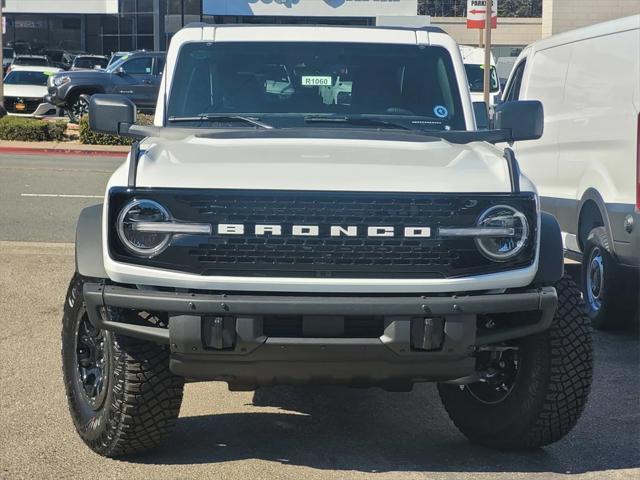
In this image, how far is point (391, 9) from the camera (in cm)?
4588

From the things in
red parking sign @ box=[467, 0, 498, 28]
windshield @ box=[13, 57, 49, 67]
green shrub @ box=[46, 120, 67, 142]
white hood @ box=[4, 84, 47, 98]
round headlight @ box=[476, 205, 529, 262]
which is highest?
red parking sign @ box=[467, 0, 498, 28]

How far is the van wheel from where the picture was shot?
296 inches

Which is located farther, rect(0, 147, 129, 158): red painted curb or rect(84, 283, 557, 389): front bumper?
rect(0, 147, 129, 158): red painted curb

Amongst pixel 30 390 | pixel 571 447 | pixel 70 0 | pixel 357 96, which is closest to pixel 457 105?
pixel 357 96

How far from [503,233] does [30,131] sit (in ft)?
68.1

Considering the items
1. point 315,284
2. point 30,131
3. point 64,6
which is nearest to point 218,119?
point 315,284

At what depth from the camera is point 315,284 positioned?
14.0ft

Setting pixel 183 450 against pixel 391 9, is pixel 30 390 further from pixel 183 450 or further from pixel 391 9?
pixel 391 9

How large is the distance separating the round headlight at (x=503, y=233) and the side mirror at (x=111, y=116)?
192cm

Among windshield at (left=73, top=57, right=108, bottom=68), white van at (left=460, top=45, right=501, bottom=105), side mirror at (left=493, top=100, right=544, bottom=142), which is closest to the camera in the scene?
side mirror at (left=493, top=100, right=544, bottom=142)

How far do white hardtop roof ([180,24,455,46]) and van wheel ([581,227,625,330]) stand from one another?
225 centimetres

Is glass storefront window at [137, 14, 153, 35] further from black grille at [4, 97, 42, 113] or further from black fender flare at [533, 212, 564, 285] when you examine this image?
black fender flare at [533, 212, 564, 285]

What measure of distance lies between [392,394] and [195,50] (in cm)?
222

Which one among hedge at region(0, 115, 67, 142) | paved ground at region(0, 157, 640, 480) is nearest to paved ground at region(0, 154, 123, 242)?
hedge at region(0, 115, 67, 142)
